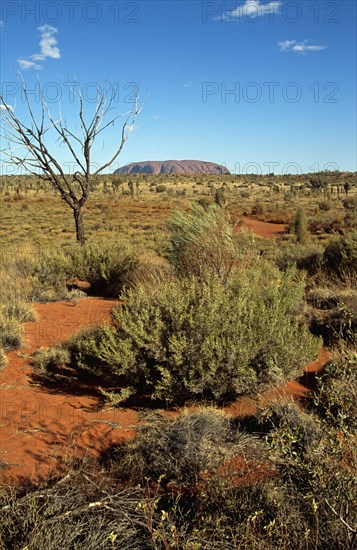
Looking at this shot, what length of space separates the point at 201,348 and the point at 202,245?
3635 millimetres

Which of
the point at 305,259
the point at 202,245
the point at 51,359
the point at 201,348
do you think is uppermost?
the point at 202,245

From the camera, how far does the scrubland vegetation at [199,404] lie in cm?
294

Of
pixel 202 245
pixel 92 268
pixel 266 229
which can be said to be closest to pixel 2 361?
pixel 202 245

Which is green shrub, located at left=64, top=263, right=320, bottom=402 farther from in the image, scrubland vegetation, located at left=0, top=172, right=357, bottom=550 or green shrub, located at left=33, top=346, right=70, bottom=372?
green shrub, located at left=33, top=346, right=70, bottom=372

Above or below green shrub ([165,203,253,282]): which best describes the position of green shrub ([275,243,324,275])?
below

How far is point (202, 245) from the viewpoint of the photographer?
856 centimetres

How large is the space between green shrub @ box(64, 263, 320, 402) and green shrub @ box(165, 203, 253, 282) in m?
2.09

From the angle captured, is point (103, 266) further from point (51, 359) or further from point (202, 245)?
point (51, 359)

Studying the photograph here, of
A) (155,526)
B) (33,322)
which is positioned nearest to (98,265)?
(33,322)

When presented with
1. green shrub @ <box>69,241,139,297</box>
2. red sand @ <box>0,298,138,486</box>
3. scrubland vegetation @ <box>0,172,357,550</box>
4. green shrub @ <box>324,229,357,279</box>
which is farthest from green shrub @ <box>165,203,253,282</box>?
green shrub @ <box>324,229,357,279</box>

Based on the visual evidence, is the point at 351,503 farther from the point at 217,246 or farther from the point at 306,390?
the point at 217,246

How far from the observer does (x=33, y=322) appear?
794 cm

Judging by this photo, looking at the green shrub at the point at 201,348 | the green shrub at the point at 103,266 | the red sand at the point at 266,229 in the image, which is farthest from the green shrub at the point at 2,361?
the red sand at the point at 266,229

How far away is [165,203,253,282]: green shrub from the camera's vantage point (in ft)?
27.0
